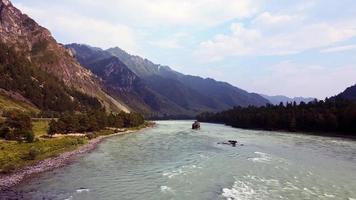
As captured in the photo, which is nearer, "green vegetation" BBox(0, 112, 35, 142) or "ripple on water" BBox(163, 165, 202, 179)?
"ripple on water" BBox(163, 165, 202, 179)

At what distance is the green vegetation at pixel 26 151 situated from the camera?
69719 millimetres

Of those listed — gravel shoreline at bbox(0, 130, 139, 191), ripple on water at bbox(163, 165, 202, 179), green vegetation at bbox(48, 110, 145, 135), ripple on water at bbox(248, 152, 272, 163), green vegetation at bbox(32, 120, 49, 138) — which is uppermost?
green vegetation at bbox(48, 110, 145, 135)

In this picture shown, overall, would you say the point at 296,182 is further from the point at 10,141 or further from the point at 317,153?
the point at 10,141

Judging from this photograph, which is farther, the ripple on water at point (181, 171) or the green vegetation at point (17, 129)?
the green vegetation at point (17, 129)

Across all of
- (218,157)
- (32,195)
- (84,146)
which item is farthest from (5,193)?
(84,146)

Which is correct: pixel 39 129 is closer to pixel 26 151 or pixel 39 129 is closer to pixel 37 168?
pixel 26 151

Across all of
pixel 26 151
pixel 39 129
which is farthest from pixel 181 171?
pixel 39 129

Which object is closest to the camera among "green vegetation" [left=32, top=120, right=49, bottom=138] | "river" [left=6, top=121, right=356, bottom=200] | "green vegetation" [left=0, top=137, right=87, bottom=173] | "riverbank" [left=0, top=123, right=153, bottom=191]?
"river" [left=6, top=121, right=356, bottom=200]

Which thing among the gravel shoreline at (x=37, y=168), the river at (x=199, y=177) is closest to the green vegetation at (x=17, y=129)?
the gravel shoreline at (x=37, y=168)

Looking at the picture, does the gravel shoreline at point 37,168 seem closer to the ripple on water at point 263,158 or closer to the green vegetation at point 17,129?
the green vegetation at point 17,129

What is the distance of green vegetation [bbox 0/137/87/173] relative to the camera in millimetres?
69719

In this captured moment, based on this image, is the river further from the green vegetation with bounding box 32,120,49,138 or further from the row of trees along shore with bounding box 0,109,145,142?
the green vegetation with bounding box 32,120,49,138

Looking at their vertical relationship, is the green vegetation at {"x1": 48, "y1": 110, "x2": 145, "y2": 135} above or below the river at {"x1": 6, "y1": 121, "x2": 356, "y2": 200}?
above

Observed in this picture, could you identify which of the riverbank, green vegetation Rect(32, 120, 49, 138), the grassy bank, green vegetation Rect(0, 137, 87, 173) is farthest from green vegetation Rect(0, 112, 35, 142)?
the riverbank
